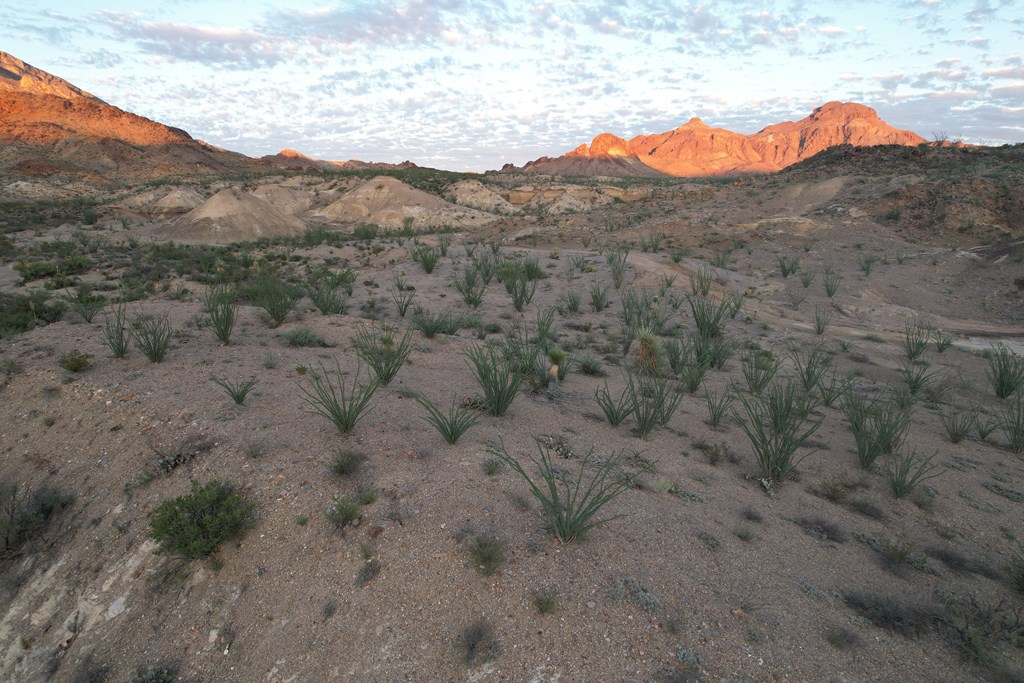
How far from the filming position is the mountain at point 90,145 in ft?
149

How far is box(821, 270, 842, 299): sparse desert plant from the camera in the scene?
12609 mm

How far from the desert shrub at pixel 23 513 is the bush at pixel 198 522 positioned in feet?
3.68

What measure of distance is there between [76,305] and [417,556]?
6.86 m

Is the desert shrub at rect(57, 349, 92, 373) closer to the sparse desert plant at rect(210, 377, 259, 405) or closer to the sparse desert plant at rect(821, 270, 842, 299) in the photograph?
the sparse desert plant at rect(210, 377, 259, 405)

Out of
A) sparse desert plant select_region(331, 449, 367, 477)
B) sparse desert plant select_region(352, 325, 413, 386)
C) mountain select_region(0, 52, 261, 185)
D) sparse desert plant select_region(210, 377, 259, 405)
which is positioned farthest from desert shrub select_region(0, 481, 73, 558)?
mountain select_region(0, 52, 261, 185)

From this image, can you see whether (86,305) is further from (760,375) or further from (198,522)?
(760,375)

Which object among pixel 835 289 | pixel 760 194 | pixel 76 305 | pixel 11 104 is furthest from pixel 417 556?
pixel 11 104

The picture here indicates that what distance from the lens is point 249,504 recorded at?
3139 mm

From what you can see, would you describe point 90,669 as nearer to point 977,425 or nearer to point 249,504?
point 249,504

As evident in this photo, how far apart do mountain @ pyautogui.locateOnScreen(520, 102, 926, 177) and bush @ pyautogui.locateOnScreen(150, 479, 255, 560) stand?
12585 centimetres

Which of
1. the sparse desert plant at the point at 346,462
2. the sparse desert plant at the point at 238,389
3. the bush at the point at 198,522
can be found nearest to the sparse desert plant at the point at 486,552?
the sparse desert plant at the point at 346,462

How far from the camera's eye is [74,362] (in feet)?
16.3

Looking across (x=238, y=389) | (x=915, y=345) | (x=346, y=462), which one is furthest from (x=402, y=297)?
(x=915, y=345)

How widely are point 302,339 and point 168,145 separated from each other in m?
68.2
